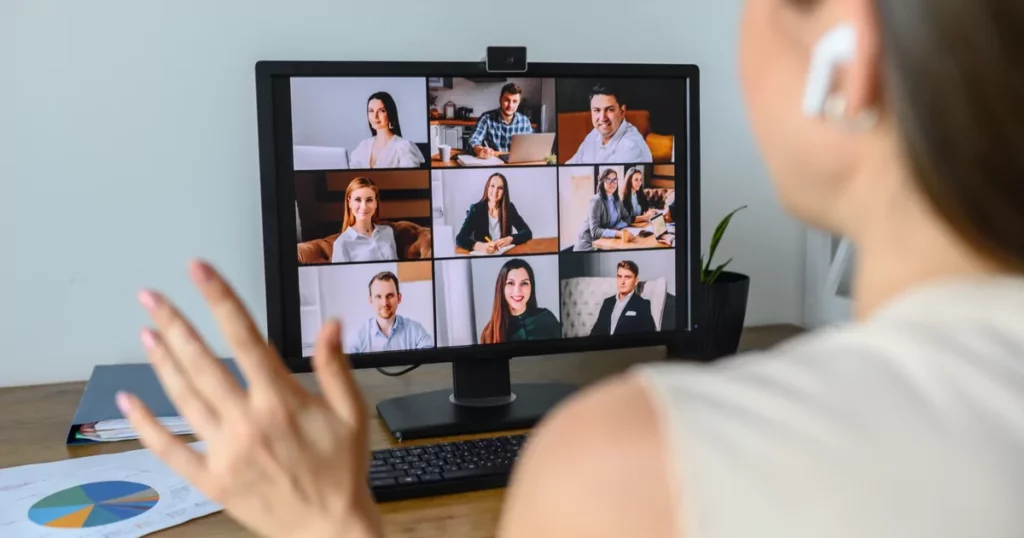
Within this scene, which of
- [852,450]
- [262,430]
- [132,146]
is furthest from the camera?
[132,146]

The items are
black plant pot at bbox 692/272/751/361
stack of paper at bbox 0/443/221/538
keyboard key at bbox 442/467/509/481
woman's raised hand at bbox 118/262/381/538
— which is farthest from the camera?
black plant pot at bbox 692/272/751/361

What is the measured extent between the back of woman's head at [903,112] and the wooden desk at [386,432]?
50 centimetres

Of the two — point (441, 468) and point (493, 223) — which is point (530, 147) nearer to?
point (493, 223)

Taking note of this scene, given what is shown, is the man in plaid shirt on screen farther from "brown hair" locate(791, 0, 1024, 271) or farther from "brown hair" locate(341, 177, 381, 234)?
"brown hair" locate(791, 0, 1024, 271)

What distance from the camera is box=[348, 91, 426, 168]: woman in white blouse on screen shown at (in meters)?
1.05

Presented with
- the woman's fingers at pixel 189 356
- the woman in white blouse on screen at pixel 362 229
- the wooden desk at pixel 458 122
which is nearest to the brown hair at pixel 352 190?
the woman in white blouse on screen at pixel 362 229

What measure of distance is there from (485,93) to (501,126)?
45 mm

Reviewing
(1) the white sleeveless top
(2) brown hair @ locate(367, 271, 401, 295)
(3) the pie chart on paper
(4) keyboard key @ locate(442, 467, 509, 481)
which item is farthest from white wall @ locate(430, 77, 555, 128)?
(1) the white sleeveless top

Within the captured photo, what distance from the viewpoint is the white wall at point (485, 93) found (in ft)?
3.55

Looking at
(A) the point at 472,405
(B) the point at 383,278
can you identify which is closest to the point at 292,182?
(B) the point at 383,278

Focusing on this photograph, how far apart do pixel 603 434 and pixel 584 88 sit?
0.86 metres

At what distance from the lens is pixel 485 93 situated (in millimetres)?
1097

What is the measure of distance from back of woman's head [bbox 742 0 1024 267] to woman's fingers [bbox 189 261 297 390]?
12.4 inches

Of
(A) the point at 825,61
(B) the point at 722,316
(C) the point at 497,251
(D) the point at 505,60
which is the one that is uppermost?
(D) the point at 505,60
